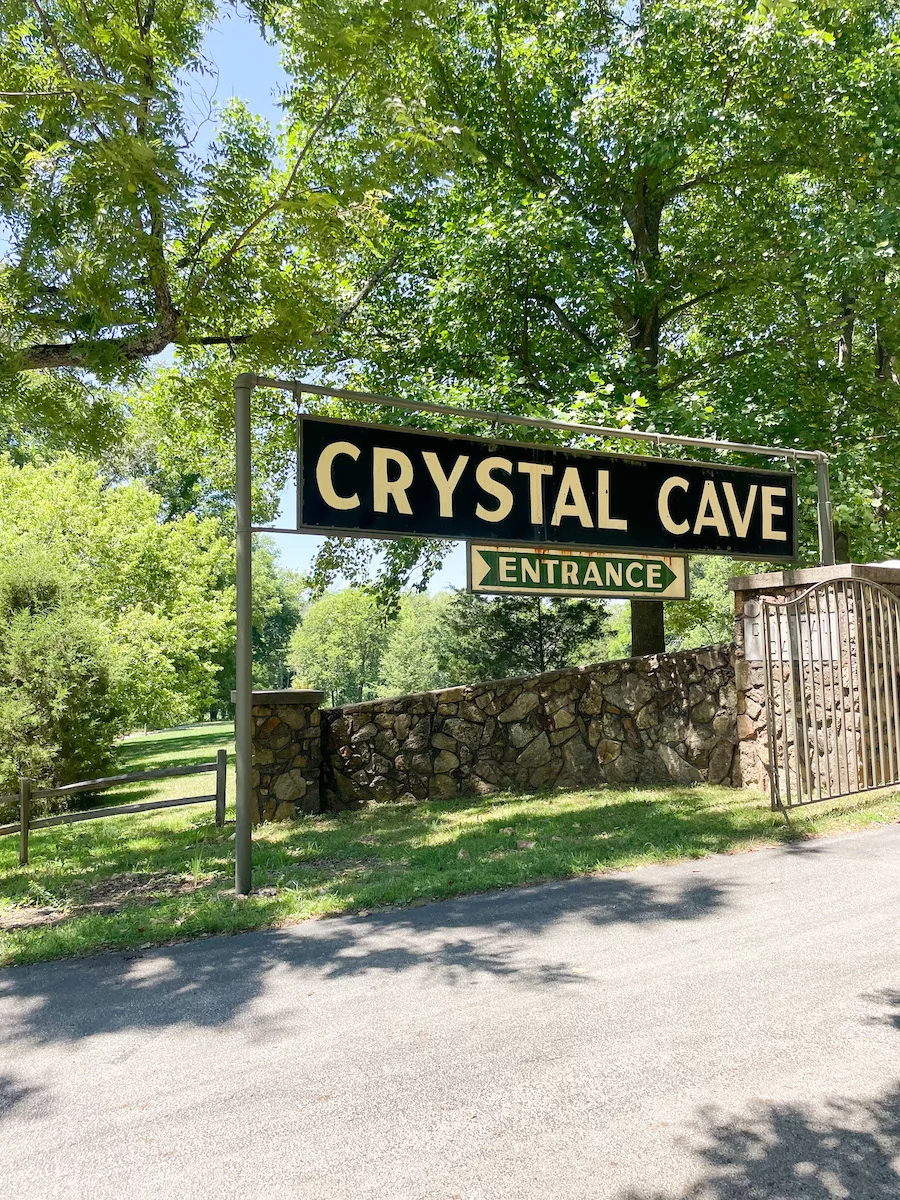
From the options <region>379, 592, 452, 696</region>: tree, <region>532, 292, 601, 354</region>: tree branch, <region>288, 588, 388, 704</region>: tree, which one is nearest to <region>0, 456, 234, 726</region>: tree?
<region>532, 292, 601, 354</region>: tree branch

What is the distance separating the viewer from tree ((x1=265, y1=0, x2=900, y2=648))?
13.1 metres

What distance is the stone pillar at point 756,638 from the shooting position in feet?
30.4

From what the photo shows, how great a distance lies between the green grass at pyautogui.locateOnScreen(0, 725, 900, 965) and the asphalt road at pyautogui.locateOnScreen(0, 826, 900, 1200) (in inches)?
22.7

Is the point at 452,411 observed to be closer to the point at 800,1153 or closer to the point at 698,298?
the point at 800,1153

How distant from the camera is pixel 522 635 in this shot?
795 inches

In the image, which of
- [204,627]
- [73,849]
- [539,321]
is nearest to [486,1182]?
[73,849]

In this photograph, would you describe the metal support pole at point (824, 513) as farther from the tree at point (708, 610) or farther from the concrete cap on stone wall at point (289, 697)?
the concrete cap on stone wall at point (289, 697)

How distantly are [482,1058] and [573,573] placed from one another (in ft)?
18.1

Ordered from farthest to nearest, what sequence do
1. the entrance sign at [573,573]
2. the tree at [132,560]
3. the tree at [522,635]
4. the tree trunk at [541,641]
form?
the tree trunk at [541,641]
the tree at [522,635]
the tree at [132,560]
the entrance sign at [573,573]

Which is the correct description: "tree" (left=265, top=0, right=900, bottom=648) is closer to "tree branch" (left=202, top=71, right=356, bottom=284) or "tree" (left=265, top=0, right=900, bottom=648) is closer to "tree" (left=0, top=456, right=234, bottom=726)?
"tree branch" (left=202, top=71, right=356, bottom=284)

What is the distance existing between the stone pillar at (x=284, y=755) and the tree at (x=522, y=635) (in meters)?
9.02

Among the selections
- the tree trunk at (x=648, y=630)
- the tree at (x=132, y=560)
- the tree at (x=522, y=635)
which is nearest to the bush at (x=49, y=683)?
the tree at (x=132, y=560)

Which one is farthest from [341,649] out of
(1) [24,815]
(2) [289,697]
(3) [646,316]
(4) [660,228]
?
(1) [24,815]

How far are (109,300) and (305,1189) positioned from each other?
293 inches
